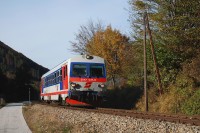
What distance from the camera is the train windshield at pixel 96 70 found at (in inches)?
1041

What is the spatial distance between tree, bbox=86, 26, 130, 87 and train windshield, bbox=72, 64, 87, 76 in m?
23.4

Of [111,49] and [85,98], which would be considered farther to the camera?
[111,49]

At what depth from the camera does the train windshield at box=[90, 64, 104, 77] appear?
2645 centimetres

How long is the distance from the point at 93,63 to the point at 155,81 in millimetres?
5954


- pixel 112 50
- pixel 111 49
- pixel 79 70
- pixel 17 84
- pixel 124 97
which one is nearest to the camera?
pixel 79 70

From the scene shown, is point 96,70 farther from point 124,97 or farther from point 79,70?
point 124,97

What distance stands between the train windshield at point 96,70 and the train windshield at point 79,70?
17.7 inches

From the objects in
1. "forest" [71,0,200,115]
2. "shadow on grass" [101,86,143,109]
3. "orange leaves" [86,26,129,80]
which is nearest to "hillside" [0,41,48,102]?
"orange leaves" [86,26,129,80]

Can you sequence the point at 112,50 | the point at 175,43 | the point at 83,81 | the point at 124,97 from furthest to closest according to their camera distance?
the point at 112,50 → the point at 124,97 → the point at 175,43 → the point at 83,81

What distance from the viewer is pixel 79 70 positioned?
86.0 feet

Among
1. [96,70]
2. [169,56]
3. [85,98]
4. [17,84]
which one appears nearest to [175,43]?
[169,56]

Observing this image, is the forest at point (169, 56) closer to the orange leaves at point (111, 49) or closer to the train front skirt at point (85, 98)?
the train front skirt at point (85, 98)

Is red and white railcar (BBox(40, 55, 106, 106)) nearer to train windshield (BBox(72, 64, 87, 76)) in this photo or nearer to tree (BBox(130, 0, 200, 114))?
train windshield (BBox(72, 64, 87, 76))

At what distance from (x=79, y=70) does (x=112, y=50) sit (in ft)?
83.4
